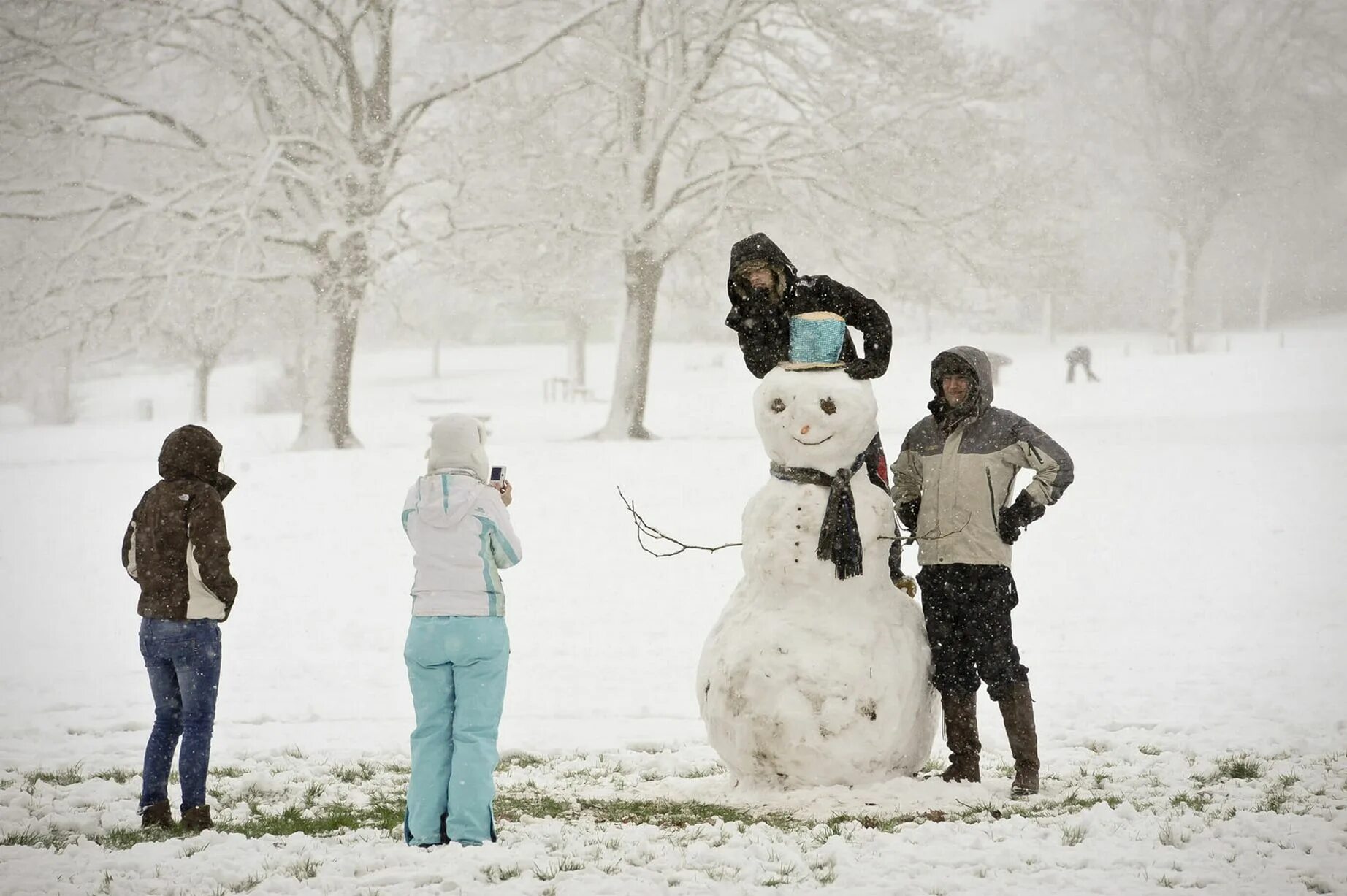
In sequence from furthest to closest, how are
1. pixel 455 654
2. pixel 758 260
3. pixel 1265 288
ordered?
pixel 1265 288 → pixel 758 260 → pixel 455 654

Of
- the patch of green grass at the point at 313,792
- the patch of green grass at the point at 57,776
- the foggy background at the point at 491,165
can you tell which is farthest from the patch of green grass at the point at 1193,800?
the foggy background at the point at 491,165

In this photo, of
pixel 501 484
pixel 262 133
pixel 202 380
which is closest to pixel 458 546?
pixel 501 484

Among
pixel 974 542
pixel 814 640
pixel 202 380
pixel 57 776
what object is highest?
pixel 202 380

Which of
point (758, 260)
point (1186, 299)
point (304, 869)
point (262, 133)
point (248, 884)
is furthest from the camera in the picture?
point (1186, 299)

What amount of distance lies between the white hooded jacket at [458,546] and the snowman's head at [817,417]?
1260mm

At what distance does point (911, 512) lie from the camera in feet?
18.2

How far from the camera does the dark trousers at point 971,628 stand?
17.3ft

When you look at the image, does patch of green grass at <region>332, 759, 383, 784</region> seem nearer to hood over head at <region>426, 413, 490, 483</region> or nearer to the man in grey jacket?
hood over head at <region>426, 413, 490, 483</region>

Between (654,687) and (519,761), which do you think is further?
(654,687)

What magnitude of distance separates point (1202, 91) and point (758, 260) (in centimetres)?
3390

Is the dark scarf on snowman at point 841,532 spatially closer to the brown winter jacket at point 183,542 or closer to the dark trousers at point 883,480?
the dark trousers at point 883,480

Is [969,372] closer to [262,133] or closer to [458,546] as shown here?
[458,546]

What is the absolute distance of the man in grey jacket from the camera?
17.3 feet

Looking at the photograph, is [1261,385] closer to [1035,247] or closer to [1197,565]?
[1035,247]
